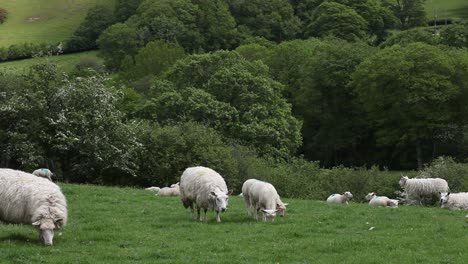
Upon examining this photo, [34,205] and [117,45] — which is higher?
[117,45]

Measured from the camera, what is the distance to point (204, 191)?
22.0 m

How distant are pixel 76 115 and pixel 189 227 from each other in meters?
24.7

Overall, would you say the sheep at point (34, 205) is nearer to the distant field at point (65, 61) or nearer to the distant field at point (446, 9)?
the distant field at point (65, 61)

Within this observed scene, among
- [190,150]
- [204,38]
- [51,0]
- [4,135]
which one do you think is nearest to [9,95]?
[4,135]

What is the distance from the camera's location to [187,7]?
126 meters

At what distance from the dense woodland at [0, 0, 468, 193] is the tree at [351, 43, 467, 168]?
17cm

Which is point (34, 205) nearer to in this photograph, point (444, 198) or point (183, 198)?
point (183, 198)

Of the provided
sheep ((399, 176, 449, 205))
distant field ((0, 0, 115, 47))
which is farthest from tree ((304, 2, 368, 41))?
sheep ((399, 176, 449, 205))

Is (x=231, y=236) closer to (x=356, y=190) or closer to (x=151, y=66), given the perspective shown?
(x=356, y=190)


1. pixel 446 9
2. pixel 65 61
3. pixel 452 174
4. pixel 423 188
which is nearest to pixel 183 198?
pixel 423 188

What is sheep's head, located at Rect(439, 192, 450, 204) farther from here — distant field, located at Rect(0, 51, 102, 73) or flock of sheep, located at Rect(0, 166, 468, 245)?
distant field, located at Rect(0, 51, 102, 73)

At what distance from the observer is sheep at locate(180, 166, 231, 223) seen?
850 inches

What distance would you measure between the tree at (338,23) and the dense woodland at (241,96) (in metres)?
0.27

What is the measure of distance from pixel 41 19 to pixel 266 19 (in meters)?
53.5
